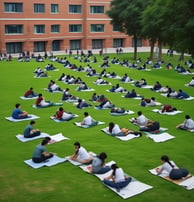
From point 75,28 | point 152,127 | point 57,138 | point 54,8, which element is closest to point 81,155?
point 57,138

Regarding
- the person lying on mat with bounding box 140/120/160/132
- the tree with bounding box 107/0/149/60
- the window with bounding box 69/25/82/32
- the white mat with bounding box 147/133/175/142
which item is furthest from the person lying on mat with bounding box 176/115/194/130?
the window with bounding box 69/25/82/32

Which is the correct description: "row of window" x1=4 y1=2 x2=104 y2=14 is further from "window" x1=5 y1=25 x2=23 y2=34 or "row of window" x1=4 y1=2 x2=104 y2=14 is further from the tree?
the tree

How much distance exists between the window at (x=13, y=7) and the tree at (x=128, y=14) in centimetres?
1962

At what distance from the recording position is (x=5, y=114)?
21.0 meters

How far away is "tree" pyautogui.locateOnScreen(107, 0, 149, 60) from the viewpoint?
4906 centimetres

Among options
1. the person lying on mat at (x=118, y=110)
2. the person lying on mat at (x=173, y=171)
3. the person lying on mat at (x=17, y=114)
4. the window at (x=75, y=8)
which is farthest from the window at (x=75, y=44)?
the person lying on mat at (x=173, y=171)

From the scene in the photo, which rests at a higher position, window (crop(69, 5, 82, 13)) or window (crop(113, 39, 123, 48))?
window (crop(69, 5, 82, 13))

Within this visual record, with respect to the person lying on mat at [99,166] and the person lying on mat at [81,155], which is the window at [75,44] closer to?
the person lying on mat at [81,155]

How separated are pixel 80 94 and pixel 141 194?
54.8 feet

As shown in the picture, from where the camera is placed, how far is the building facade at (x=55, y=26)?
6191 cm

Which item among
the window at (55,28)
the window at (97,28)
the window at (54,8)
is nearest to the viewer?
the window at (54,8)

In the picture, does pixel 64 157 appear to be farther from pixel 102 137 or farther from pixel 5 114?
pixel 5 114

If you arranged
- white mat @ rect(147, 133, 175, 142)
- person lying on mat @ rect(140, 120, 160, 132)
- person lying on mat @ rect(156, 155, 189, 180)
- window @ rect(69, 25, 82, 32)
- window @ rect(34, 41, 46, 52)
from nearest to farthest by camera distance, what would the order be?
person lying on mat @ rect(156, 155, 189, 180) → white mat @ rect(147, 133, 175, 142) → person lying on mat @ rect(140, 120, 160, 132) → window @ rect(34, 41, 46, 52) → window @ rect(69, 25, 82, 32)

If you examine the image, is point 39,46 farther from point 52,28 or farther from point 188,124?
point 188,124
